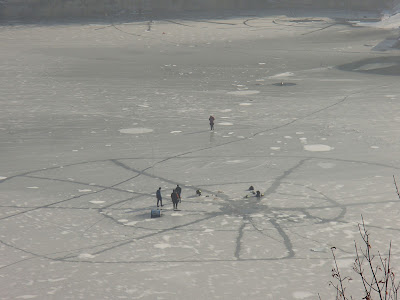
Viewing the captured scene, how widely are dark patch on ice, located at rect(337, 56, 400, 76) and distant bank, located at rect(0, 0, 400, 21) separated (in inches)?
872

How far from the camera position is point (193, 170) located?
21.8 metres

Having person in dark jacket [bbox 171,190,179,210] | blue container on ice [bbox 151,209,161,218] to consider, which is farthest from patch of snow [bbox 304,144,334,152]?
blue container on ice [bbox 151,209,161,218]

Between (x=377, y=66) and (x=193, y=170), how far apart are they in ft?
71.7

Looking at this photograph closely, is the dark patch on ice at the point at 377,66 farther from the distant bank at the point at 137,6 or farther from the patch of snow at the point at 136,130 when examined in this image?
the distant bank at the point at 137,6

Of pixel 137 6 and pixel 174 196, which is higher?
pixel 137 6

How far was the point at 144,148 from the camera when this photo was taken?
24438mm

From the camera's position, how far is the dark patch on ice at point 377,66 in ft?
129

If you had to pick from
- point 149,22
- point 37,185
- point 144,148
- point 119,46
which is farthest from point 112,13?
point 37,185

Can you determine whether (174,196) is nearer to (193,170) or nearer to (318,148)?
(193,170)

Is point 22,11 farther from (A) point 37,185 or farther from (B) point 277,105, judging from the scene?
(A) point 37,185

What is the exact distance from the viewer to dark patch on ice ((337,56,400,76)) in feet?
129

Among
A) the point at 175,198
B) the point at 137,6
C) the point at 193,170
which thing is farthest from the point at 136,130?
the point at 137,6

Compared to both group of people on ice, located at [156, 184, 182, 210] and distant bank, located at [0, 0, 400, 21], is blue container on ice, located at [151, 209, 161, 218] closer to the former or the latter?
group of people on ice, located at [156, 184, 182, 210]

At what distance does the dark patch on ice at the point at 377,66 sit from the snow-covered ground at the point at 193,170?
110 mm
